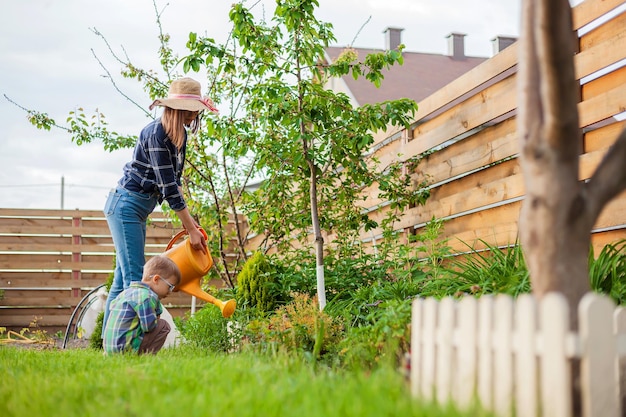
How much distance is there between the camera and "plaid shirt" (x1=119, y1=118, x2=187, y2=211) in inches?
149

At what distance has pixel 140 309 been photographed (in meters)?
3.72

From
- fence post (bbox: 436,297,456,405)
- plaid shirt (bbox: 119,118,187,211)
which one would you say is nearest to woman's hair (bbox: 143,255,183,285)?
plaid shirt (bbox: 119,118,187,211)

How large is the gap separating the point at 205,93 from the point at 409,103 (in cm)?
251

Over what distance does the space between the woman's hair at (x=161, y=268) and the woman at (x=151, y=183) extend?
0.56 ft

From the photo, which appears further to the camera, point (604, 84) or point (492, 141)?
point (492, 141)

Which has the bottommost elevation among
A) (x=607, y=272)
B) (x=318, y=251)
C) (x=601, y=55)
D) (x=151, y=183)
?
(x=607, y=272)

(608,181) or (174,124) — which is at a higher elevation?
(174,124)

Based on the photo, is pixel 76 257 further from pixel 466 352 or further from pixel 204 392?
pixel 466 352

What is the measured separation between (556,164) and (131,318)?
2639 mm

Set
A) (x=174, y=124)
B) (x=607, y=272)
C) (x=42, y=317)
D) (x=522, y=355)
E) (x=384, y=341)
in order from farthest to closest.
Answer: (x=42, y=317) → (x=174, y=124) → (x=607, y=272) → (x=384, y=341) → (x=522, y=355)

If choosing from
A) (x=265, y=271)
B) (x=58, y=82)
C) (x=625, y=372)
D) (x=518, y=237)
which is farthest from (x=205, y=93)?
(x=625, y=372)

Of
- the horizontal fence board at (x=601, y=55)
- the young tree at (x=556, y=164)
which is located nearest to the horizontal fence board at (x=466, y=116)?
the horizontal fence board at (x=601, y=55)

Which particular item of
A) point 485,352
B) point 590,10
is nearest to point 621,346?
point 485,352

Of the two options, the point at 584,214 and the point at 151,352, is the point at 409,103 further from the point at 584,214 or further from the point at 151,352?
the point at 584,214
